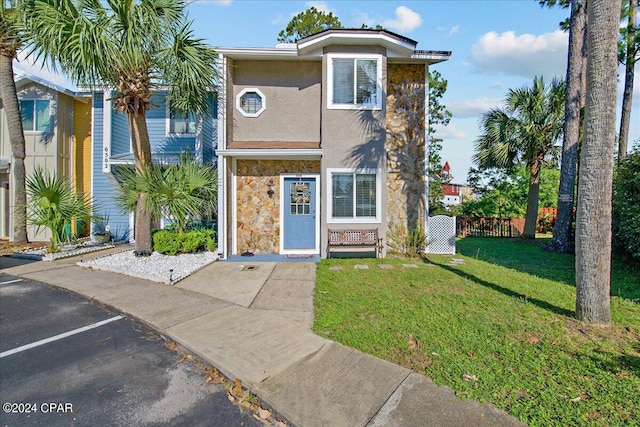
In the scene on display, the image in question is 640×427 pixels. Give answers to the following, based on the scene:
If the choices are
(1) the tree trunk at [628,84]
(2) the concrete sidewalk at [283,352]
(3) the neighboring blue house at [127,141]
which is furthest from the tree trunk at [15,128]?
(1) the tree trunk at [628,84]

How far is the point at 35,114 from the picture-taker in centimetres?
1288

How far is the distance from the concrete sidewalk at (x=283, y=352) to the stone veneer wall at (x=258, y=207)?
9.91 feet

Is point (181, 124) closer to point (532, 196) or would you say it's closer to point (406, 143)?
point (406, 143)

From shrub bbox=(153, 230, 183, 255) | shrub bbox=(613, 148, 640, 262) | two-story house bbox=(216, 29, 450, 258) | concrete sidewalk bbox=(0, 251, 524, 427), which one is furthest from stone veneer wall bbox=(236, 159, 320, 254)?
shrub bbox=(613, 148, 640, 262)

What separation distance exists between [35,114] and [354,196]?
43.8ft

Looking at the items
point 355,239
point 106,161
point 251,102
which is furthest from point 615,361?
point 106,161

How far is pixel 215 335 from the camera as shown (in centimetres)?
440

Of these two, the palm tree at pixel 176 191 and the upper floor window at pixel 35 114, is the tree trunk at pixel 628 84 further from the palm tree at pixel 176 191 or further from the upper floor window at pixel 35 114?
the upper floor window at pixel 35 114

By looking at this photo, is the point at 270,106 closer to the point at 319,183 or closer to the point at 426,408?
the point at 319,183

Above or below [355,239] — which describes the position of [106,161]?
above

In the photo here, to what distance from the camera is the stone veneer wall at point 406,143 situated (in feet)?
34.1

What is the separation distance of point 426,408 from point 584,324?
3140mm

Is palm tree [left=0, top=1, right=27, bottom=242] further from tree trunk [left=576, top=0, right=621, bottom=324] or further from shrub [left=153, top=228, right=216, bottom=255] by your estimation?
tree trunk [left=576, top=0, right=621, bottom=324]

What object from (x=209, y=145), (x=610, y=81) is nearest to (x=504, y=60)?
(x=610, y=81)
